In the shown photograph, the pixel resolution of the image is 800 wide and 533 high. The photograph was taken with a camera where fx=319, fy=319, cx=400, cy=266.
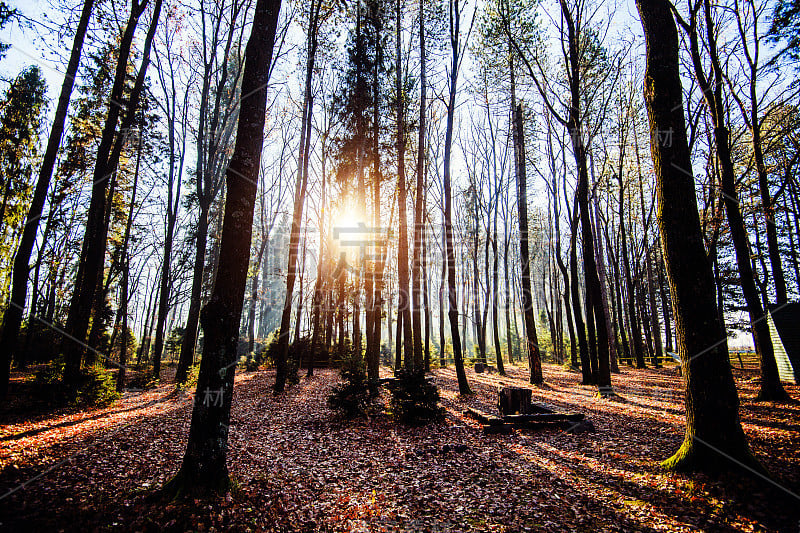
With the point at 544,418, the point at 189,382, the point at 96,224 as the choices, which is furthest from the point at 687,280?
the point at 189,382

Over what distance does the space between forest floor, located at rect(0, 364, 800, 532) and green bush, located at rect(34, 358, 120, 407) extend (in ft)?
2.42

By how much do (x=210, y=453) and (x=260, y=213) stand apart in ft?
68.5

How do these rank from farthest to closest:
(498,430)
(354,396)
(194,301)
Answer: (194,301) < (354,396) < (498,430)

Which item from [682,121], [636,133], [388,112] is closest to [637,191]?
[636,133]

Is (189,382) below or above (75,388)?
below

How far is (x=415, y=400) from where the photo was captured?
754 centimetres

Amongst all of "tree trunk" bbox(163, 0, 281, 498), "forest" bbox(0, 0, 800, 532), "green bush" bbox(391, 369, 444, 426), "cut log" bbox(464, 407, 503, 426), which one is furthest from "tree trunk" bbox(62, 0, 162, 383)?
"cut log" bbox(464, 407, 503, 426)

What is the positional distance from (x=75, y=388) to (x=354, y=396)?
733 centimetres

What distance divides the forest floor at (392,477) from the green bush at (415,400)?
0.30 m

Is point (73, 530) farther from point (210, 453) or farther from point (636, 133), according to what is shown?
point (636, 133)

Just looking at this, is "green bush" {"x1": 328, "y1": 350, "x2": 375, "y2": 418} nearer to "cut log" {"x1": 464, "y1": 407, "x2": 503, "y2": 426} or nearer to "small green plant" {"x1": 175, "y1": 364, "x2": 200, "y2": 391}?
"cut log" {"x1": 464, "y1": 407, "x2": 503, "y2": 426}

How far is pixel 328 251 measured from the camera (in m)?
19.4

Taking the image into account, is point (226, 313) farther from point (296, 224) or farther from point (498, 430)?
point (296, 224)

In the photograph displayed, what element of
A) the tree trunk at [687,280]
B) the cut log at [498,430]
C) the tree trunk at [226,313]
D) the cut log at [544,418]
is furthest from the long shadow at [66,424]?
the tree trunk at [687,280]
